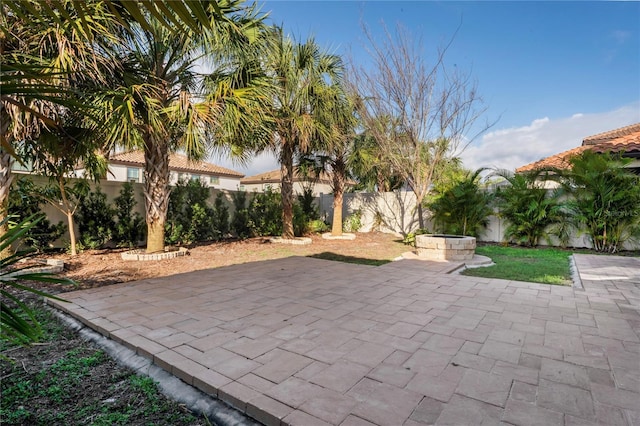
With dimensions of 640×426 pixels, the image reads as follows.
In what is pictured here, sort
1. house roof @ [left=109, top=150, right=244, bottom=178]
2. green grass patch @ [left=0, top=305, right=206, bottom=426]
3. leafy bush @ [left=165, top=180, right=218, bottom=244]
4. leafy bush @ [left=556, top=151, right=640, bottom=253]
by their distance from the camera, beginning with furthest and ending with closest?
house roof @ [left=109, top=150, right=244, bottom=178]
leafy bush @ [left=165, top=180, right=218, bottom=244]
leafy bush @ [left=556, top=151, right=640, bottom=253]
green grass patch @ [left=0, top=305, right=206, bottom=426]

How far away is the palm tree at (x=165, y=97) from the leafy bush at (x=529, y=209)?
326 inches

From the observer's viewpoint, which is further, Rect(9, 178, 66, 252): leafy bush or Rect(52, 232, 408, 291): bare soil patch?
Rect(9, 178, 66, 252): leafy bush

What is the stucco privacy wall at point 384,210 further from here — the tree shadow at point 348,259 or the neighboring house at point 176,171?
the neighboring house at point 176,171

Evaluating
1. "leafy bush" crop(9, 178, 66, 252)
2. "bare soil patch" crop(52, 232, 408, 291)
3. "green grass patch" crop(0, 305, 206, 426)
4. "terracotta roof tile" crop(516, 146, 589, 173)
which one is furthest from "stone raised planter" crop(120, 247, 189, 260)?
"terracotta roof tile" crop(516, 146, 589, 173)

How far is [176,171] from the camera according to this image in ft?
79.7

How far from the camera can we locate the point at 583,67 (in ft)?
30.1

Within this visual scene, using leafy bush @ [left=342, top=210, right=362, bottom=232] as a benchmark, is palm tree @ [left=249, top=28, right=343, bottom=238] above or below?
above

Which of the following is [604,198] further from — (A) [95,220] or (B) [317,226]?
(A) [95,220]

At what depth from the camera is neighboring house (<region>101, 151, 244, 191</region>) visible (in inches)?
819

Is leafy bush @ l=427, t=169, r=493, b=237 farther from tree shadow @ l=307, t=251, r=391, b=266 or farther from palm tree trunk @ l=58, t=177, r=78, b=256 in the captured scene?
palm tree trunk @ l=58, t=177, r=78, b=256

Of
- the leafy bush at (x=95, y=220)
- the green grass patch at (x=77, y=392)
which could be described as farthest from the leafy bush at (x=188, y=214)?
the green grass patch at (x=77, y=392)

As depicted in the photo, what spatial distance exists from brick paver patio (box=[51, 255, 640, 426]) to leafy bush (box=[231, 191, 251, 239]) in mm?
6066

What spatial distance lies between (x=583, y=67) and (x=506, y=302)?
8450 mm

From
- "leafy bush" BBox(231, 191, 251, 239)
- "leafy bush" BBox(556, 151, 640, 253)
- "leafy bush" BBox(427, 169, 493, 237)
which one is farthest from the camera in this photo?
"leafy bush" BBox(231, 191, 251, 239)
